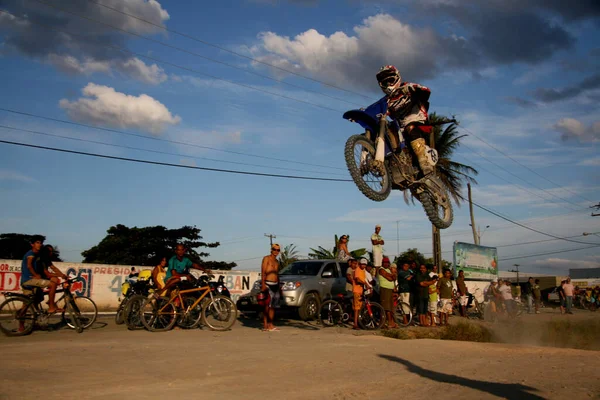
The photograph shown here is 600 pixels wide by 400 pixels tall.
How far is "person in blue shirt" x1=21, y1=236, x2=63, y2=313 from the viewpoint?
1027 cm

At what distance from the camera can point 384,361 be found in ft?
23.9

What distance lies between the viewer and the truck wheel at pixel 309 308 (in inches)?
535

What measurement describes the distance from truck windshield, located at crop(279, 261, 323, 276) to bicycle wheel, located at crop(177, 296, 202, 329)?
3.76m

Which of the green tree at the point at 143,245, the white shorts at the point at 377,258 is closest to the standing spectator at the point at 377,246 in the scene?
the white shorts at the point at 377,258

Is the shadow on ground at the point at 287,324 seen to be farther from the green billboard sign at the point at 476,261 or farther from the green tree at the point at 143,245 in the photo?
the green tree at the point at 143,245

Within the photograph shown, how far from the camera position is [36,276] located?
10375mm

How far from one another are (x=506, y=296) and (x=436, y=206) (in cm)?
1045

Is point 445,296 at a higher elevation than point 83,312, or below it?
higher

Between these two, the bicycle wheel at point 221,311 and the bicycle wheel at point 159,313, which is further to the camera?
the bicycle wheel at point 221,311

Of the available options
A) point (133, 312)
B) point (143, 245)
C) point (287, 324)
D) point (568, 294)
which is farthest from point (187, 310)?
point (143, 245)

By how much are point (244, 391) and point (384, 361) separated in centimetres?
269

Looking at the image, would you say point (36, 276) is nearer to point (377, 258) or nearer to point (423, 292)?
point (377, 258)

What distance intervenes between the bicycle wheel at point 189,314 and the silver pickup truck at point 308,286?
267 centimetres

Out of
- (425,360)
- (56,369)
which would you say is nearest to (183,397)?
(56,369)
